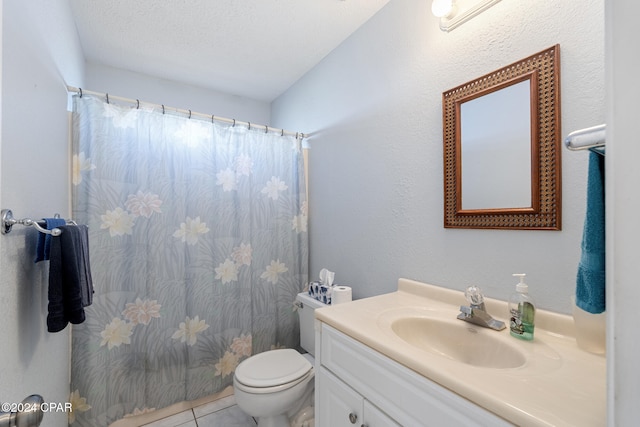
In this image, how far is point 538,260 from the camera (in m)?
0.96

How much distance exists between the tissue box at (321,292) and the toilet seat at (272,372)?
0.34 metres

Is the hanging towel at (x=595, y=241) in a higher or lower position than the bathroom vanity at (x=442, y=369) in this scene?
higher

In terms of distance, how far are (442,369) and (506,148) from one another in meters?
0.83

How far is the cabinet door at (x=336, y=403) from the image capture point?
3.01 feet

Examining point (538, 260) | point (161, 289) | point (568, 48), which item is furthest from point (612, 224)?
point (161, 289)

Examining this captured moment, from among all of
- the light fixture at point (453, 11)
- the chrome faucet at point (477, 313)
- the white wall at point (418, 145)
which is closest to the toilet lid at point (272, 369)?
the white wall at point (418, 145)

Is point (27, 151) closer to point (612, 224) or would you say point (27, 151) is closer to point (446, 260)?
point (612, 224)

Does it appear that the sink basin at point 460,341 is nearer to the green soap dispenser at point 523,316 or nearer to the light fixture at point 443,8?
the green soap dispenser at point 523,316

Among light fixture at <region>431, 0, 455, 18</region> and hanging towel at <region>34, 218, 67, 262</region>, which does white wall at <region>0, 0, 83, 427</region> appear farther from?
light fixture at <region>431, 0, 455, 18</region>

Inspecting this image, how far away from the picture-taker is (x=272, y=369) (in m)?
1.47

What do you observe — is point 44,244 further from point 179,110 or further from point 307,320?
point 307,320

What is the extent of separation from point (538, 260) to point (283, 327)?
1.65 metres

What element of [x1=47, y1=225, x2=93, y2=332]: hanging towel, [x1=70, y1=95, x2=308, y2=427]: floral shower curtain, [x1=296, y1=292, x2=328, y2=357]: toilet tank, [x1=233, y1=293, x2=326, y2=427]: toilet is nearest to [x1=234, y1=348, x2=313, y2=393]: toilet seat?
[x1=233, y1=293, x2=326, y2=427]: toilet

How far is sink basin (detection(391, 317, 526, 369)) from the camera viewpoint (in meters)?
0.88
